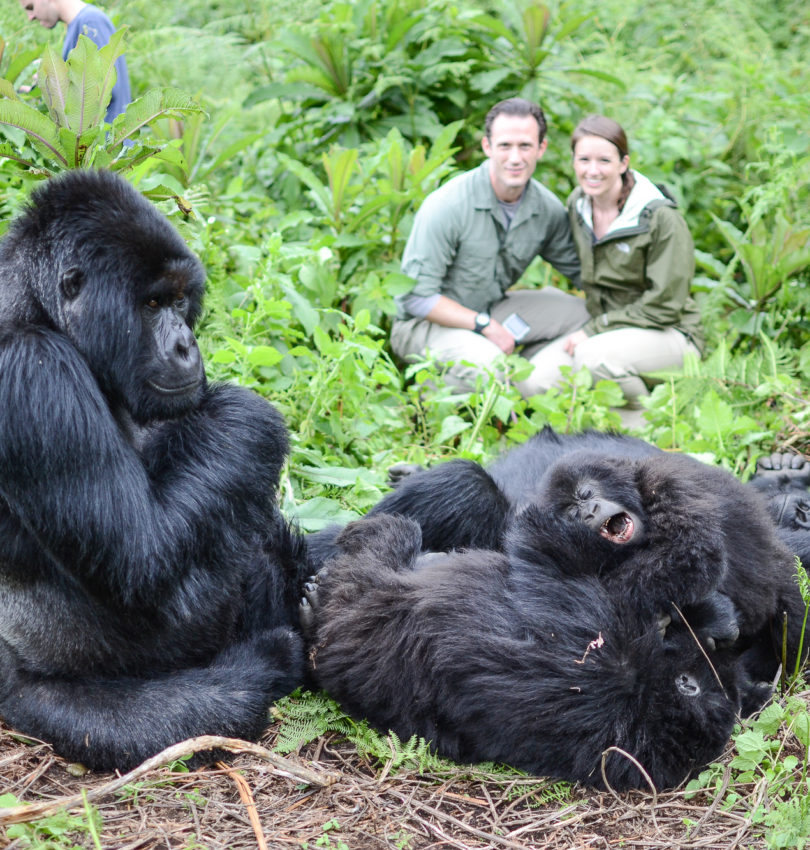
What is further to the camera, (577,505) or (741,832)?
(577,505)

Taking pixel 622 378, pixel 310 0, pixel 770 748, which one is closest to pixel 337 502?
pixel 770 748

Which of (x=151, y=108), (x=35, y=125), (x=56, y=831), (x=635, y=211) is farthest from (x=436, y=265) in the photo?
(x=56, y=831)

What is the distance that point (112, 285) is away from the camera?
2941 mm

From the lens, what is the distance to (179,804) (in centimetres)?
291

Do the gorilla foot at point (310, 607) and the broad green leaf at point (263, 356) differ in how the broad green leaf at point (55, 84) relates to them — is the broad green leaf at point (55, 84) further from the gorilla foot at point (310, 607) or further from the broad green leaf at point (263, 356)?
the gorilla foot at point (310, 607)

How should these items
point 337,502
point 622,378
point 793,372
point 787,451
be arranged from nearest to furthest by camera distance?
point 337,502 → point 787,451 → point 793,372 → point 622,378

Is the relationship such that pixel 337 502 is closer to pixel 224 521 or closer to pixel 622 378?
pixel 224 521

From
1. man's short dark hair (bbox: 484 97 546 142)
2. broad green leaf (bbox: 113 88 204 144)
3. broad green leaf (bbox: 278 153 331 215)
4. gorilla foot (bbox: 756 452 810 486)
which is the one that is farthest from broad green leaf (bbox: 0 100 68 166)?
man's short dark hair (bbox: 484 97 546 142)

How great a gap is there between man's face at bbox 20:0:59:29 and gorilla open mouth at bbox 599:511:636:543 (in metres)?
6.25

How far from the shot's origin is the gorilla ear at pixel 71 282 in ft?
9.61

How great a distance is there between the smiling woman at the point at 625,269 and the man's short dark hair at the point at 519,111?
0.29 meters

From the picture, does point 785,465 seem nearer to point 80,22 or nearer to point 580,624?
point 580,624

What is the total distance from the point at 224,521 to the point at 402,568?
810 mm

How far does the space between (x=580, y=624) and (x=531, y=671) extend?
8.3 inches
